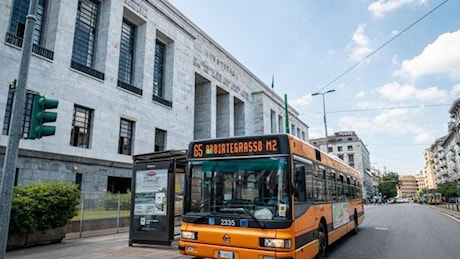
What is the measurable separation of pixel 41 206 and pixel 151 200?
136 inches

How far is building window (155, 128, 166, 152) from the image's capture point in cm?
2702

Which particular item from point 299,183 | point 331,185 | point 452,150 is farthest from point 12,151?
point 452,150

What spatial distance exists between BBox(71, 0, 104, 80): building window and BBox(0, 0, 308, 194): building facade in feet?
0.23

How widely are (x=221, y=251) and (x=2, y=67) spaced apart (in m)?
16.5

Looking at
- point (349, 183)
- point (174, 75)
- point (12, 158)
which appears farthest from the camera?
point (174, 75)

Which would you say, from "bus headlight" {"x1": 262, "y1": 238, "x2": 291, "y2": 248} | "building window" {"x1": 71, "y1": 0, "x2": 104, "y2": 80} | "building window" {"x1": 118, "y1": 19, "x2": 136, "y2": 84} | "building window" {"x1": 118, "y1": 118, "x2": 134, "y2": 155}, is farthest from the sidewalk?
"building window" {"x1": 118, "y1": 19, "x2": 136, "y2": 84}

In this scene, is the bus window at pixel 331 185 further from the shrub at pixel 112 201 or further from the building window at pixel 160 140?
the building window at pixel 160 140

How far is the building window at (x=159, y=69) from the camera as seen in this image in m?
28.6

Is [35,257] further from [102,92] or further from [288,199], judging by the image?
[102,92]

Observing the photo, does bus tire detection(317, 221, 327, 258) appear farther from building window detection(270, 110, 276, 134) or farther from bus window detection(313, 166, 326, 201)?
building window detection(270, 110, 276, 134)

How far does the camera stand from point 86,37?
2242cm

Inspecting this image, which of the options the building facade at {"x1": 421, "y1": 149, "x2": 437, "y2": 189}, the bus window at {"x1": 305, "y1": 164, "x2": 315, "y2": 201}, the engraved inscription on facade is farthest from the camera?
the building facade at {"x1": 421, "y1": 149, "x2": 437, "y2": 189}

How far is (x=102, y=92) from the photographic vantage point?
71.4 feet

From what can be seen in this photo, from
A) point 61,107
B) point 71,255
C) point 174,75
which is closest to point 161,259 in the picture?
point 71,255
